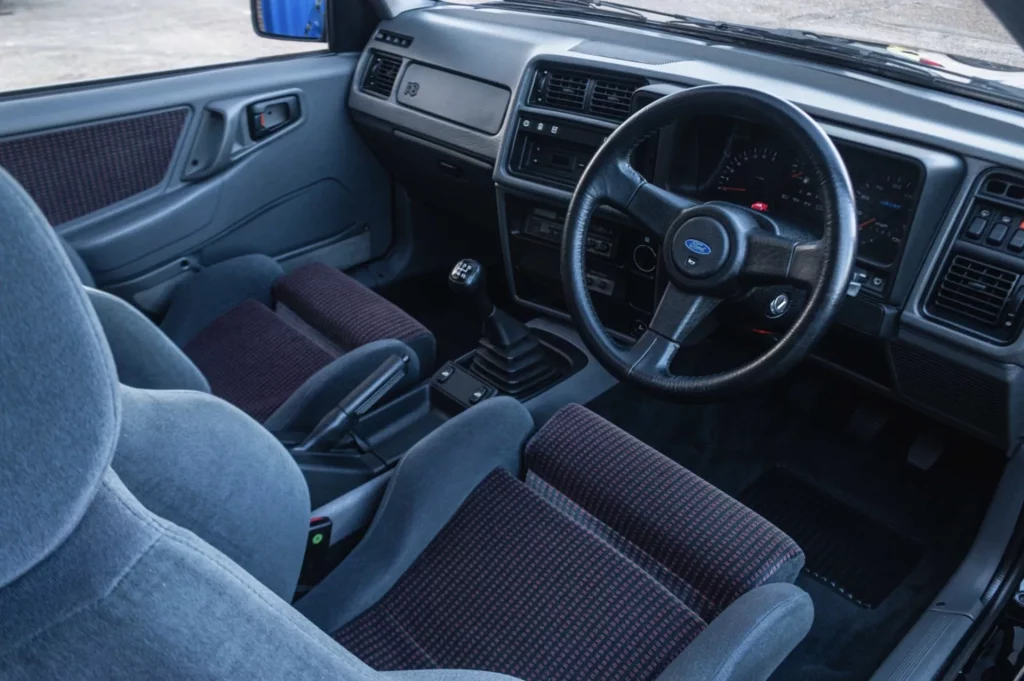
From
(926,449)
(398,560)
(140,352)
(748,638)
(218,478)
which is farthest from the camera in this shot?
(926,449)

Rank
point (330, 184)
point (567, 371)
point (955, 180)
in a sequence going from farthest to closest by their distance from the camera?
point (330, 184), point (567, 371), point (955, 180)

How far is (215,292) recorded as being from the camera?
2.39 metres

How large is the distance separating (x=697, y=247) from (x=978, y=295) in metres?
0.54

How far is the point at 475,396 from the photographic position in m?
2.27

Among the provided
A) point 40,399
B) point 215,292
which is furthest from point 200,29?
point 40,399

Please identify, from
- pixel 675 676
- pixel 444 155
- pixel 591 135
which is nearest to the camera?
pixel 675 676

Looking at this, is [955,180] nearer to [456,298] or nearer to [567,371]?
[567,371]

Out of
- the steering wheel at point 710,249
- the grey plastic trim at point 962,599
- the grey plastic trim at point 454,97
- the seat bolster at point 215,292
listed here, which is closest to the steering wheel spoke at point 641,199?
the steering wheel at point 710,249

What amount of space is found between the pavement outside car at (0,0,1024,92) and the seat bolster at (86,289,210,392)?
111 cm

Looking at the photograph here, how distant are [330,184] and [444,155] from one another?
1.40ft

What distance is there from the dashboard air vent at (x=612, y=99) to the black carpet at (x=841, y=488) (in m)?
0.68

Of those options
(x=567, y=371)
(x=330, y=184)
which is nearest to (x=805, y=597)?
(x=567, y=371)

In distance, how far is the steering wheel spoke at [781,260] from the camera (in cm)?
145

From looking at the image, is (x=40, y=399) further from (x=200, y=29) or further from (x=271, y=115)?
(x=200, y=29)
